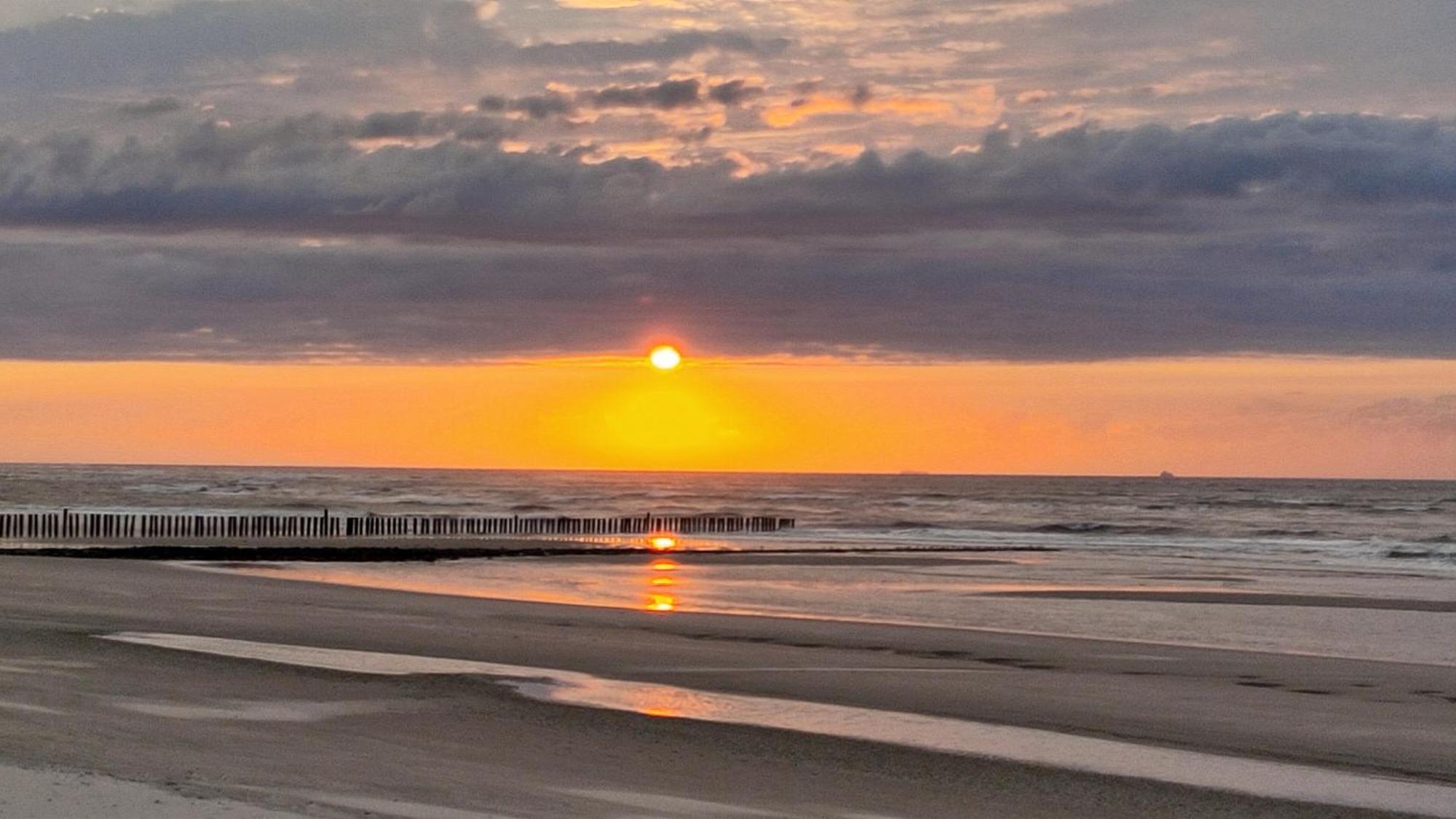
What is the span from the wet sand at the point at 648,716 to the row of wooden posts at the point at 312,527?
37954mm

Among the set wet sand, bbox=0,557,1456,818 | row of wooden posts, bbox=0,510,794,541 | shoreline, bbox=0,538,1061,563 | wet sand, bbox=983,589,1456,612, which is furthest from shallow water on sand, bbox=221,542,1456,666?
row of wooden posts, bbox=0,510,794,541

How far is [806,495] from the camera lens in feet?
588

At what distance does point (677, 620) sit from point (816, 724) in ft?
38.9

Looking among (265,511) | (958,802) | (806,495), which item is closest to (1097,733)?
(958,802)

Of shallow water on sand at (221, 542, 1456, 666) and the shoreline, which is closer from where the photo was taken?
shallow water on sand at (221, 542, 1456, 666)

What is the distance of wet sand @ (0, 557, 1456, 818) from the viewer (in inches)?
448

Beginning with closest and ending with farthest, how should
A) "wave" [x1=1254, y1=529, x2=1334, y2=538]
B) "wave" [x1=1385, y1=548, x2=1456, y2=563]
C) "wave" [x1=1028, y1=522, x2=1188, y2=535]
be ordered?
"wave" [x1=1385, y1=548, x2=1456, y2=563] < "wave" [x1=1254, y1=529, x2=1334, y2=538] < "wave" [x1=1028, y1=522, x2=1188, y2=535]

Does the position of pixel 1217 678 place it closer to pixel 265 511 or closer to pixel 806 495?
pixel 265 511

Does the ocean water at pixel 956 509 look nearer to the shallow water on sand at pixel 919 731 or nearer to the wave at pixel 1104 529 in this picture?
the wave at pixel 1104 529

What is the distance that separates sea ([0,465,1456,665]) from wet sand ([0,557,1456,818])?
4.48 metres

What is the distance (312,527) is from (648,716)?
60.2m

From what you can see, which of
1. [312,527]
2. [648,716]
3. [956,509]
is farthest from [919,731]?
[956,509]

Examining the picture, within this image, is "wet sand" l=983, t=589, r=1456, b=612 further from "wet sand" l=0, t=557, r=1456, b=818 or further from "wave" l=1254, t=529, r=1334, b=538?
"wave" l=1254, t=529, r=1334, b=538

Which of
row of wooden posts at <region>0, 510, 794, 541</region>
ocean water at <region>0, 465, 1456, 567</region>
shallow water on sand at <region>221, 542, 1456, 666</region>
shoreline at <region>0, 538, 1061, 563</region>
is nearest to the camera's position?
shallow water on sand at <region>221, 542, 1456, 666</region>
